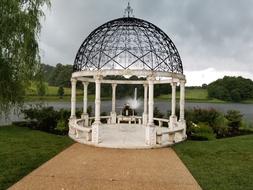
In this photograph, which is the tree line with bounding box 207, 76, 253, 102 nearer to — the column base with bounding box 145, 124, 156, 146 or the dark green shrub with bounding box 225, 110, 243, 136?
the dark green shrub with bounding box 225, 110, 243, 136

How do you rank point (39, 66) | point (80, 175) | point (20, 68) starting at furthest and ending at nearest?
→ point (80, 175) < point (39, 66) < point (20, 68)

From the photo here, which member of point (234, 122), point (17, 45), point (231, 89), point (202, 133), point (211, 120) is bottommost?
point (202, 133)

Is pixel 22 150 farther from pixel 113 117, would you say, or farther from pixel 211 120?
pixel 211 120

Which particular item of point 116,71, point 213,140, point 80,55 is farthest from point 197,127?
point 80,55

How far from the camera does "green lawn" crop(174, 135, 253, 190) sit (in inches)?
331

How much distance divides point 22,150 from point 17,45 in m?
7.20

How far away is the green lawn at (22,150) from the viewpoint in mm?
8969

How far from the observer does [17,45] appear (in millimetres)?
6410

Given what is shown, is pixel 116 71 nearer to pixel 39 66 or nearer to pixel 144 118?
pixel 39 66

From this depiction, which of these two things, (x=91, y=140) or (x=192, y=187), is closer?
(x=192, y=187)

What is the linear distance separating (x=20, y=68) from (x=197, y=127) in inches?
514

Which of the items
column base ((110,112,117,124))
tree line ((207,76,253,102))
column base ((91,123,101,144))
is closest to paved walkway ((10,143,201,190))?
column base ((91,123,101,144))

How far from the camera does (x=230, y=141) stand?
586 inches

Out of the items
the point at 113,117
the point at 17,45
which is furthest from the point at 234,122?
the point at 17,45
